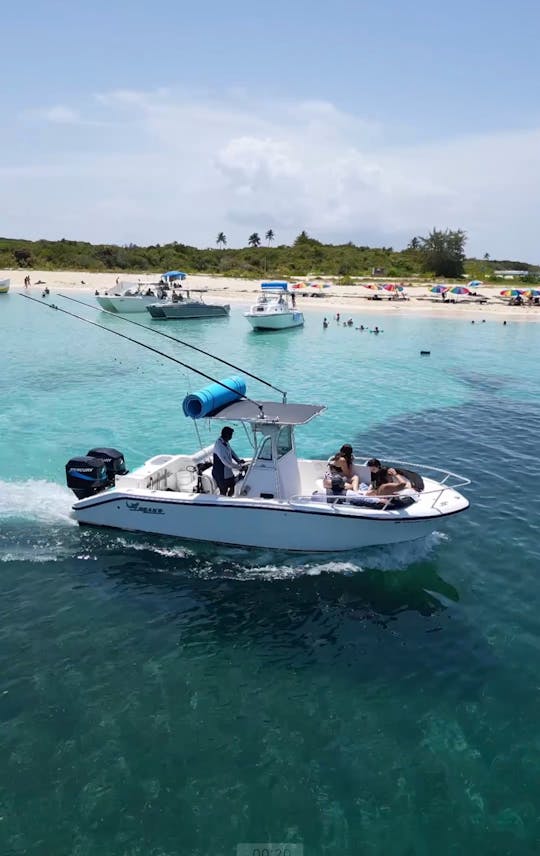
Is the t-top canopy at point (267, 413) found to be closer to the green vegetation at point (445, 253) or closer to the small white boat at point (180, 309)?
the small white boat at point (180, 309)

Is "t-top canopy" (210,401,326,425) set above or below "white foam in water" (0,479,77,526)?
above

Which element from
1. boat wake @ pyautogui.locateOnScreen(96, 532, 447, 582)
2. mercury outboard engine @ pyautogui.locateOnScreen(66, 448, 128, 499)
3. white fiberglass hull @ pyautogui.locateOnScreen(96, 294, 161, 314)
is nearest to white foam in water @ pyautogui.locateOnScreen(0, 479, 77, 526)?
mercury outboard engine @ pyautogui.locateOnScreen(66, 448, 128, 499)

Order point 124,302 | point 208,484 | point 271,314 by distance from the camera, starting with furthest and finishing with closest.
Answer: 1. point 124,302
2. point 271,314
3. point 208,484

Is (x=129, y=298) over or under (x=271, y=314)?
over

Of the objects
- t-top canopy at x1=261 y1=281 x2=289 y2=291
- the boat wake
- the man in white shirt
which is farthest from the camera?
t-top canopy at x1=261 y1=281 x2=289 y2=291

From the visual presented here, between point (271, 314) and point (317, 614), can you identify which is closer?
point (317, 614)

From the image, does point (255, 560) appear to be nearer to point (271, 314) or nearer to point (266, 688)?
point (266, 688)

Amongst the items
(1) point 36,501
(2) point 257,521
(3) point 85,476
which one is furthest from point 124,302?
(2) point 257,521

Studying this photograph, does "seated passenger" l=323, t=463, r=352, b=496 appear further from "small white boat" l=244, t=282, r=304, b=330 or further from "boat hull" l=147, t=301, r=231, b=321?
"boat hull" l=147, t=301, r=231, b=321
